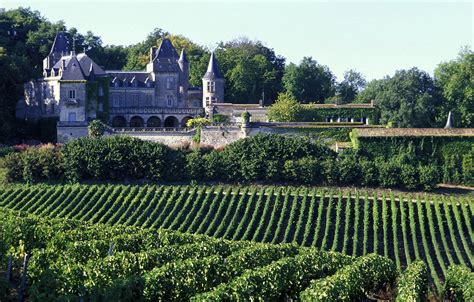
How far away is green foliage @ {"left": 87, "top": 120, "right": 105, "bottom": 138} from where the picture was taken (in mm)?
50031

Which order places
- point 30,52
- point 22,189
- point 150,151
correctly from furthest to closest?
point 30,52 < point 150,151 < point 22,189

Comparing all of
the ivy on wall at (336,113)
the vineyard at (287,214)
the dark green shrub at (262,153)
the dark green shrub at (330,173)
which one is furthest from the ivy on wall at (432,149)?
the ivy on wall at (336,113)

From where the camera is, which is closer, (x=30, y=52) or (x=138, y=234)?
(x=138, y=234)

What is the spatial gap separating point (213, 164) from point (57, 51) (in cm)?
2124

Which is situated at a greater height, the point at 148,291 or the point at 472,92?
the point at 472,92

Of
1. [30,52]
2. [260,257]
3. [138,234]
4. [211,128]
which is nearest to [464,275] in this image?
[260,257]

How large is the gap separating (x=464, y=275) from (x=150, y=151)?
23422 millimetres

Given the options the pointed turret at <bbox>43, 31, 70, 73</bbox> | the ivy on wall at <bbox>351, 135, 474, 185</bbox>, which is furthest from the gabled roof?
the ivy on wall at <bbox>351, 135, 474, 185</bbox>

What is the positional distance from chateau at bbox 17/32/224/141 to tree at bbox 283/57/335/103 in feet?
22.7

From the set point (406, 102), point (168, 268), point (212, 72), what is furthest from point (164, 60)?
point (168, 268)

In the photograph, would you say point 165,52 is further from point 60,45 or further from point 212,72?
point 60,45

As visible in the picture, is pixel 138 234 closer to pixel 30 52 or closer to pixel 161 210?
pixel 161 210

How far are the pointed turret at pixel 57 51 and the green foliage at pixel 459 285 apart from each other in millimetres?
39218

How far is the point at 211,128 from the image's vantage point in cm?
5031
